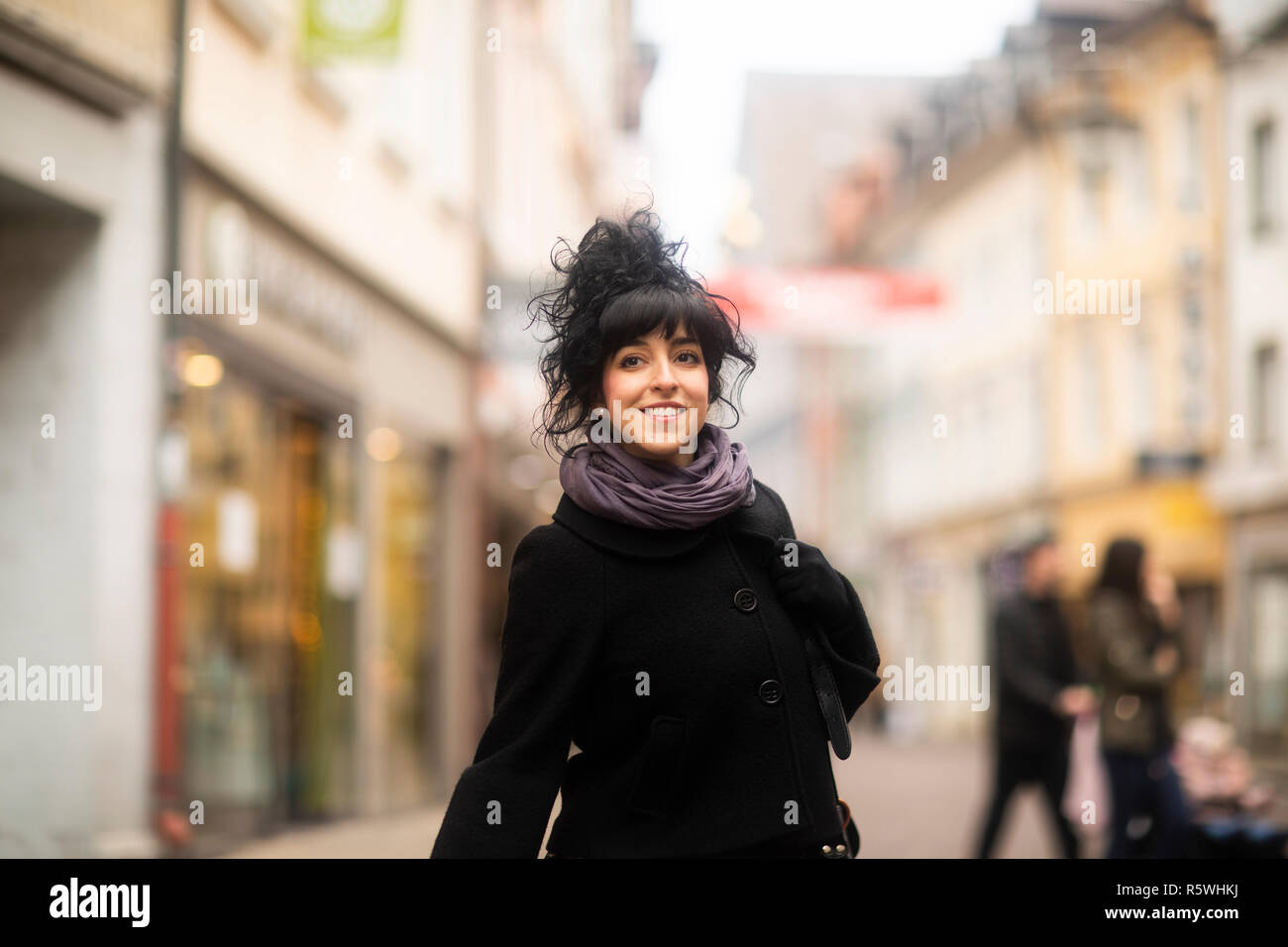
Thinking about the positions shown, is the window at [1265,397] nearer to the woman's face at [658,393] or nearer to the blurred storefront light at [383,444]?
the blurred storefront light at [383,444]

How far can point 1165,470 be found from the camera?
2283cm

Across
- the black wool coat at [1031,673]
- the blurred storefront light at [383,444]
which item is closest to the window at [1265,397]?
the blurred storefront light at [383,444]

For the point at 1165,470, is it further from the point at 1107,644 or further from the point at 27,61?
the point at 27,61

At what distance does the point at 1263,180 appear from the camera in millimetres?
21016

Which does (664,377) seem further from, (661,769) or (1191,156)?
(1191,156)

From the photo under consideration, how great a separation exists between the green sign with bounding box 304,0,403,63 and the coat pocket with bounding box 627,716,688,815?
7275mm

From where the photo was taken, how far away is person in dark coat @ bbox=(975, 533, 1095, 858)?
8375 millimetres

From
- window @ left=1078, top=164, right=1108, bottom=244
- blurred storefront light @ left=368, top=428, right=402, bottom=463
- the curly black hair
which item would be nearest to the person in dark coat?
blurred storefront light @ left=368, top=428, right=402, bottom=463

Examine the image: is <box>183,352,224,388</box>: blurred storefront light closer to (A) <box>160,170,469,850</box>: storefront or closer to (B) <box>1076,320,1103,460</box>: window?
(A) <box>160,170,469,850</box>: storefront

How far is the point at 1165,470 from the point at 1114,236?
6.12m

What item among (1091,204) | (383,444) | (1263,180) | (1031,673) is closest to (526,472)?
(383,444)

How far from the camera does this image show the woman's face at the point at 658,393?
2.61 m

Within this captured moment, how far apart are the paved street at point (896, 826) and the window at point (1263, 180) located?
7.54 m
